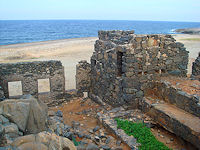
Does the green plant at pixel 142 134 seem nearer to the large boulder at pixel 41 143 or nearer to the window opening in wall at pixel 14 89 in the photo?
the large boulder at pixel 41 143

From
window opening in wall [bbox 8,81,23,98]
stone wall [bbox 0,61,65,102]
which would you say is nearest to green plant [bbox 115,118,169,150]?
stone wall [bbox 0,61,65,102]

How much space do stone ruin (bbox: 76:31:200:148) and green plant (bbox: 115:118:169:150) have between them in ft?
2.21

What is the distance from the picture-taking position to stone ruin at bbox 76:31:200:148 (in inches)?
319

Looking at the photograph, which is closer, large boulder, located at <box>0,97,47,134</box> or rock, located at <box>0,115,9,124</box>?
rock, located at <box>0,115,9,124</box>

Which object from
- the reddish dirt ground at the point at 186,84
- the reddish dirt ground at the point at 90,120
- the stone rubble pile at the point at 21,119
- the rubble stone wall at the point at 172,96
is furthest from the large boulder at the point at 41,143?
the reddish dirt ground at the point at 186,84

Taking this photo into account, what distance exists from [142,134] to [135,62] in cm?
307

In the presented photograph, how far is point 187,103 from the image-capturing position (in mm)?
7883

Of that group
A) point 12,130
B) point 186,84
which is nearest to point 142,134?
point 186,84

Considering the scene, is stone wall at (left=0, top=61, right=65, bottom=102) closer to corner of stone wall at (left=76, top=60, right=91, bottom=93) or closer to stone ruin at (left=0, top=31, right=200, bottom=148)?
stone ruin at (left=0, top=31, right=200, bottom=148)

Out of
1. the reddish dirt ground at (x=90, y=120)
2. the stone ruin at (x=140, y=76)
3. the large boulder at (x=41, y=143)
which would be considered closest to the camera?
the large boulder at (x=41, y=143)

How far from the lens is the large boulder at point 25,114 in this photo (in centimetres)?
583

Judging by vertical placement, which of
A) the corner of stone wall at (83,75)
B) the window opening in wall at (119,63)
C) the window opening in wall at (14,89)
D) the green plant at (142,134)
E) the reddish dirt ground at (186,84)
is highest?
the window opening in wall at (119,63)

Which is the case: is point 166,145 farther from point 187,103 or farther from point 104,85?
point 104,85

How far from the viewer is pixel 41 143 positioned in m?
4.09
